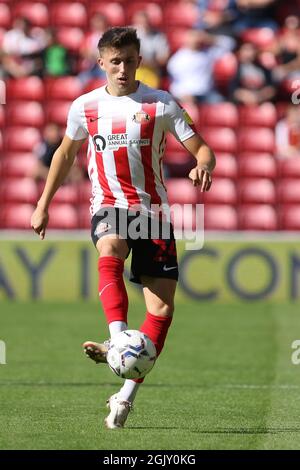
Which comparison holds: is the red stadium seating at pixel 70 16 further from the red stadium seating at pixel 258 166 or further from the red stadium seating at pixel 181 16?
the red stadium seating at pixel 258 166

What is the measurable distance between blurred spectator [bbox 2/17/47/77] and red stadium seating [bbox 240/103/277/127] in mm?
3294

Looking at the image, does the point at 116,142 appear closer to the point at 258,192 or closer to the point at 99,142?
the point at 99,142

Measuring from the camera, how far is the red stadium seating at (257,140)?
57.0 feet

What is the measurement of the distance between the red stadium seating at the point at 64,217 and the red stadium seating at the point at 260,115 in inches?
122

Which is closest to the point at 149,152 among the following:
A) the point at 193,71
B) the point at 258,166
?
the point at 258,166

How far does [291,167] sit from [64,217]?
3464 millimetres

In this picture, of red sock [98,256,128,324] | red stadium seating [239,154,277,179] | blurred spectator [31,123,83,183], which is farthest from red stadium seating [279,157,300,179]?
red sock [98,256,128,324]

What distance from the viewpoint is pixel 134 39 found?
20.4 ft

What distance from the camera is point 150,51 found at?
17.4 metres

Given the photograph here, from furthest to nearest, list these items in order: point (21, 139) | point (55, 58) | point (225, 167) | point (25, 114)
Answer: point (55, 58)
point (25, 114)
point (21, 139)
point (225, 167)

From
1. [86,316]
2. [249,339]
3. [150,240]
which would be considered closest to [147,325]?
[150,240]

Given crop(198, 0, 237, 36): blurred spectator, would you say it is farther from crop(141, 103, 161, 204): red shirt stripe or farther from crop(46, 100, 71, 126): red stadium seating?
crop(141, 103, 161, 204): red shirt stripe

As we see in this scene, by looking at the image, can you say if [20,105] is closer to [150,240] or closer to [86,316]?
[86,316]

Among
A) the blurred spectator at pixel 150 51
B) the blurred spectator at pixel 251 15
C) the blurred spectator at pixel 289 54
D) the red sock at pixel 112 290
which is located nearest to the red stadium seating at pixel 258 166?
the blurred spectator at pixel 289 54
